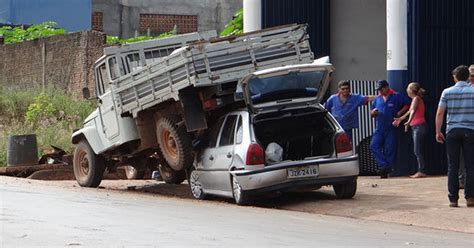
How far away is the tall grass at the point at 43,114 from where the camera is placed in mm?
28769

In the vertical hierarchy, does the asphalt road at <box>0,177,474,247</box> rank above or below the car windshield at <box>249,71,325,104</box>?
below

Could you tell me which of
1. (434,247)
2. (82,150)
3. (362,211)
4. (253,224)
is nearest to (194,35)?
(82,150)

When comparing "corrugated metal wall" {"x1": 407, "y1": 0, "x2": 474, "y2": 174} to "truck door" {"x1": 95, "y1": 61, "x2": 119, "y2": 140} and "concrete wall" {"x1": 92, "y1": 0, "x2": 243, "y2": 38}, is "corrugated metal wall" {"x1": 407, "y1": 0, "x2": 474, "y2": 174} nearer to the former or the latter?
"truck door" {"x1": 95, "y1": 61, "x2": 119, "y2": 140}

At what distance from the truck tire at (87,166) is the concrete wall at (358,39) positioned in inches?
277

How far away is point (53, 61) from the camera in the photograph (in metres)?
35.4

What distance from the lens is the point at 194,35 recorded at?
19.7 m

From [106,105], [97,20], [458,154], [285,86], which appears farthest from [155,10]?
[458,154]

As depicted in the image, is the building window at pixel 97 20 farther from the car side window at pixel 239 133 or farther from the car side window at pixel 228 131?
the car side window at pixel 239 133

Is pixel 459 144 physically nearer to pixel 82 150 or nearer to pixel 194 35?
pixel 194 35

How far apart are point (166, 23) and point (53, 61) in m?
12.0

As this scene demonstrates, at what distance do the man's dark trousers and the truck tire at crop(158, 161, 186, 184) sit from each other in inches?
266

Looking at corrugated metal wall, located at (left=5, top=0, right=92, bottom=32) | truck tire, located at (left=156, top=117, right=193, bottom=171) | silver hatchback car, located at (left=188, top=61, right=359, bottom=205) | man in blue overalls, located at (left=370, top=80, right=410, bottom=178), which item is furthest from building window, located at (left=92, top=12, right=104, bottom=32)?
silver hatchback car, located at (left=188, top=61, right=359, bottom=205)

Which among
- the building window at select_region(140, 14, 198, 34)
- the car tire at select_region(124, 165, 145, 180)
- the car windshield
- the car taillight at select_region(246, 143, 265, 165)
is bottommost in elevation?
the car tire at select_region(124, 165, 145, 180)

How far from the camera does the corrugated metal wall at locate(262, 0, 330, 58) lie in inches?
958
